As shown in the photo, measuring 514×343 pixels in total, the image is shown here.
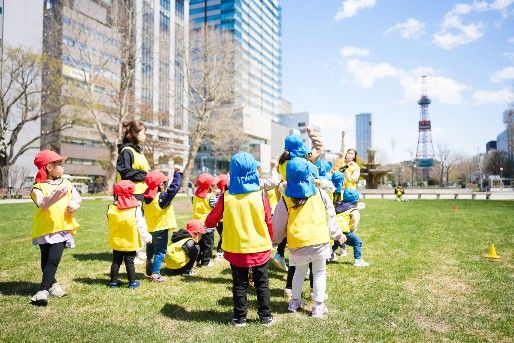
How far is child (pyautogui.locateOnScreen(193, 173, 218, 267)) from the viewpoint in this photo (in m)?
6.91

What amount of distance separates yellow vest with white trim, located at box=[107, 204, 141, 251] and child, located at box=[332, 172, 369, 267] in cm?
363

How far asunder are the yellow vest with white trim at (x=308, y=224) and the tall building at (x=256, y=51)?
280 ft

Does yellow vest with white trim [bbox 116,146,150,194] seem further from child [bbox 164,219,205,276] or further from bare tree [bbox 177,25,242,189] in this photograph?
bare tree [bbox 177,25,242,189]

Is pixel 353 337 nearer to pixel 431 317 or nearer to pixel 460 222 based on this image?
pixel 431 317

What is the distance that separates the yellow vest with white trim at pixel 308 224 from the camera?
4.30m

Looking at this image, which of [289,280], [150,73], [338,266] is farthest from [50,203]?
[150,73]

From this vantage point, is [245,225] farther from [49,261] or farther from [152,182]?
[49,261]

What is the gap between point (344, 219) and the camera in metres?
A: 6.71

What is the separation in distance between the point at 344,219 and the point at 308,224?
8.56 ft

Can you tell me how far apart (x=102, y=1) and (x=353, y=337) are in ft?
217

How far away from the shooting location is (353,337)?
12.2 feet

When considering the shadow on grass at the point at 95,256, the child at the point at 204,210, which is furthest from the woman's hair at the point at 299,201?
the shadow on grass at the point at 95,256

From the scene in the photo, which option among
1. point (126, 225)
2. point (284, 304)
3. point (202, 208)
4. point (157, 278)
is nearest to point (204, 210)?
point (202, 208)

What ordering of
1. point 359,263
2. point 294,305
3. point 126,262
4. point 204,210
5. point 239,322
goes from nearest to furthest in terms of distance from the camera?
point 239,322
point 294,305
point 126,262
point 359,263
point 204,210
